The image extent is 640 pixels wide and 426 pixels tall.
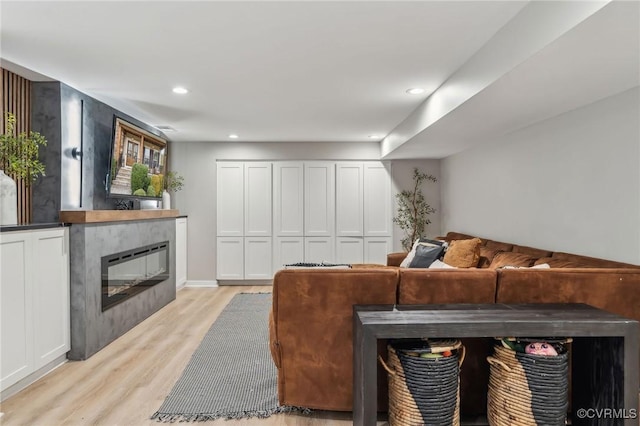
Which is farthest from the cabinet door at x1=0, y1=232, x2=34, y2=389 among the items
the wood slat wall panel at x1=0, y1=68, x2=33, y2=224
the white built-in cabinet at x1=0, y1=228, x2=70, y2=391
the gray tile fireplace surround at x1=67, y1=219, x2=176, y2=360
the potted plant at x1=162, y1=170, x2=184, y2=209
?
the potted plant at x1=162, y1=170, x2=184, y2=209

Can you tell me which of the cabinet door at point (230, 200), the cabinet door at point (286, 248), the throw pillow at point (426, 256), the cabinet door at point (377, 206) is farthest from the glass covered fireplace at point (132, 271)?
the cabinet door at point (377, 206)

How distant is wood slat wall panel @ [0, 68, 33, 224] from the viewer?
120 inches

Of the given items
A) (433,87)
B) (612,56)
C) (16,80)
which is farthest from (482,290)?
(16,80)

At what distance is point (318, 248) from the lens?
249 inches

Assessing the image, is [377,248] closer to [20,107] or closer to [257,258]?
[257,258]

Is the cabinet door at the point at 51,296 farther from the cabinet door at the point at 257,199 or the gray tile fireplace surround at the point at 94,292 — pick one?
the cabinet door at the point at 257,199

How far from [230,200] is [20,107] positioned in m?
3.33

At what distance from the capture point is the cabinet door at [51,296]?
9.16 ft

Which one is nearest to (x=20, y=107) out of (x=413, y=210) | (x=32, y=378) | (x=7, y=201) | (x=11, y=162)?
(x=11, y=162)

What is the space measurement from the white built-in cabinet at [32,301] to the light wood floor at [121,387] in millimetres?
206

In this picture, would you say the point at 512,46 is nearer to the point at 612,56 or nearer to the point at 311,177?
the point at 612,56

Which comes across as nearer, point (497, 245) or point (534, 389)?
point (534, 389)

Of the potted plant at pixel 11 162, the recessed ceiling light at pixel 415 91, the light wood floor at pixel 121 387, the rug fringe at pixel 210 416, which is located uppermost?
the recessed ceiling light at pixel 415 91

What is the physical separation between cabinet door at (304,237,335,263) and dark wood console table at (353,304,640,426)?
430 centimetres
